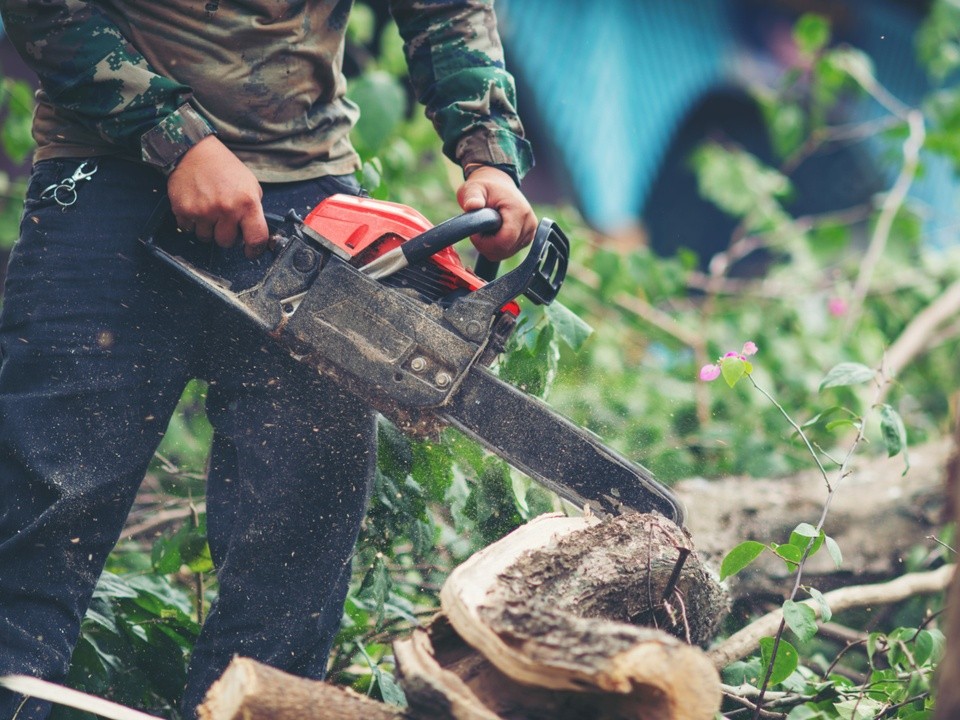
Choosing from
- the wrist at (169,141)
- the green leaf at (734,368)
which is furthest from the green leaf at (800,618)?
the wrist at (169,141)

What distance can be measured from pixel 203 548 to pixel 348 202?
0.86 meters

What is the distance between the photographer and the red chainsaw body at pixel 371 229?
5.18 ft

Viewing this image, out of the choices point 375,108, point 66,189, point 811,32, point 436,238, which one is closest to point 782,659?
point 436,238

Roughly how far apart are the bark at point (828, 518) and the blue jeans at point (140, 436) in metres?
1.05

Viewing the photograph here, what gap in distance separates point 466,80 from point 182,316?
73cm

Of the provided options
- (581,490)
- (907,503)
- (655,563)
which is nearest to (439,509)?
(581,490)

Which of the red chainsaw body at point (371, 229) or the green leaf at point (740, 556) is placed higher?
the red chainsaw body at point (371, 229)

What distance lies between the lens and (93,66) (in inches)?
57.7

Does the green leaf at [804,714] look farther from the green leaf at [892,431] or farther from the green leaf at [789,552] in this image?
the green leaf at [892,431]

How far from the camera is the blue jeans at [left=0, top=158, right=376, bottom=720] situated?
1436mm

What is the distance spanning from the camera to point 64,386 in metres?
1.46

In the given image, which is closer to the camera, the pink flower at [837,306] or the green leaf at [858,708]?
the green leaf at [858,708]

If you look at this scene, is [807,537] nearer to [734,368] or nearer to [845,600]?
[734,368]

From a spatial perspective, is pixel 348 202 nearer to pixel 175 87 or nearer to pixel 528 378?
pixel 175 87
